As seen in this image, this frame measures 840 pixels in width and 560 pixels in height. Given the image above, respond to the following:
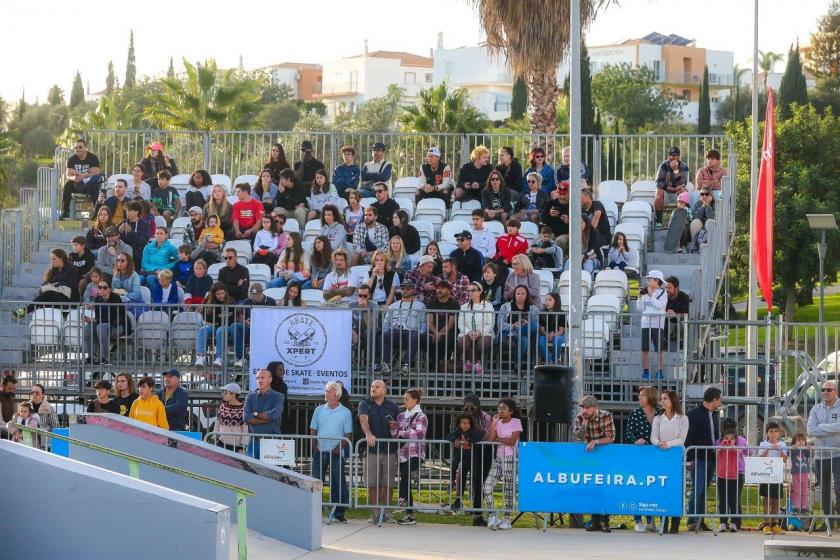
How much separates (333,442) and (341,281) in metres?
3.44

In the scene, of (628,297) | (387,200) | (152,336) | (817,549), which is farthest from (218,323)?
(817,549)

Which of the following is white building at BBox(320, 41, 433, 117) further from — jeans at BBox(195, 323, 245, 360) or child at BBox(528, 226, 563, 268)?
jeans at BBox(195, 323, 245, 360)

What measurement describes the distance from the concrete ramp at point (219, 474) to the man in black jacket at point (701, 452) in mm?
4258

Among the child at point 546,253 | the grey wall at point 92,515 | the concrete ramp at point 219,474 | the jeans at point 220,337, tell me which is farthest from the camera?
the child at point 546,253

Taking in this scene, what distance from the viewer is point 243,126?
61.9m

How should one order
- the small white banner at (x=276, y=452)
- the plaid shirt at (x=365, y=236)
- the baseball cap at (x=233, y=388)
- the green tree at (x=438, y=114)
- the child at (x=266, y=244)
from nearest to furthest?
1. the small white banner at (x=276, y=452)
2. the baseball cap at (x=233, y=388)
3. the plaid shirt at (x=365, y=236)
4. the child at (x=266, y=244)
5. the green tree at (x=438, y=114)

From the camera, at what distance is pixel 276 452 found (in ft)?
54.9

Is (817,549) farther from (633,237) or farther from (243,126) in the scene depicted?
(243,126)

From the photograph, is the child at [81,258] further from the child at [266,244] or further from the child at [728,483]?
the child at [728,483]

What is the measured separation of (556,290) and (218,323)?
4.59 meters

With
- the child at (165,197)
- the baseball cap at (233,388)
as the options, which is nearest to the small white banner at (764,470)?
the baseball cap at (233,388)

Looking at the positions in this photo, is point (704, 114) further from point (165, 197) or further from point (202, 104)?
point (165, 197)

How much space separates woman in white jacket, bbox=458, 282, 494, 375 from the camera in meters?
18.0

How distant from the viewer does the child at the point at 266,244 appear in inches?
832
